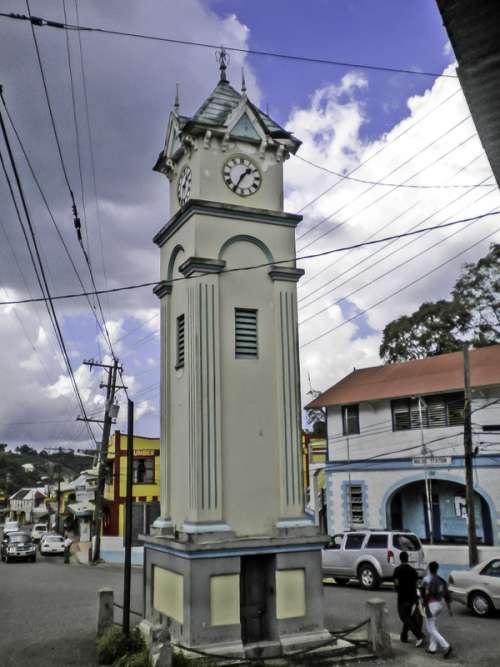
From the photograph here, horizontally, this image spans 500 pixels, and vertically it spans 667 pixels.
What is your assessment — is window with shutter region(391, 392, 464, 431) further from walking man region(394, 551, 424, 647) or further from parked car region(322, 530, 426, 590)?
walking man region(394, 551, 424, 647)

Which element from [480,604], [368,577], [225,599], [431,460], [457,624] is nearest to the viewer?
[225,599]

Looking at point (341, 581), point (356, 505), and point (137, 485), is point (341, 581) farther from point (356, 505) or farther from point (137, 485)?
point (137, 485)

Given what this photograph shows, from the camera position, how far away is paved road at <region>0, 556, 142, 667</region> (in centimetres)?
1252

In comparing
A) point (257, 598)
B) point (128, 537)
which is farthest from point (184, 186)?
point (257, 598)

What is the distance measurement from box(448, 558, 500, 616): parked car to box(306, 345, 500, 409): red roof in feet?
34.6

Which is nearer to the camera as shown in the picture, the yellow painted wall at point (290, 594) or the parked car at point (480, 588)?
the yellow painted wall at point (290, 594)

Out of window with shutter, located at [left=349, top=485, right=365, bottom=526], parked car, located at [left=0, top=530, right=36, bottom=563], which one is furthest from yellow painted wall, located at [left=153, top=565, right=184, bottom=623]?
parked car, located at [left=0, top=530, right=36, bottom=563]

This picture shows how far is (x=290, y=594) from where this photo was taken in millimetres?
12102

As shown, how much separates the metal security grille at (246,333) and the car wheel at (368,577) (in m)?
11.4

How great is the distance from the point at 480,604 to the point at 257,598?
271 inches

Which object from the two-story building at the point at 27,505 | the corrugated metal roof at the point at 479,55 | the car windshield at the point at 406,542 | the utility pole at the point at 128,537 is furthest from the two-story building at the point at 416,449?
the two-story building at the point at 27,505

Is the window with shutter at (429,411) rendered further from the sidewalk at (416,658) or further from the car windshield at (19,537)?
the car windshield at (19,537)

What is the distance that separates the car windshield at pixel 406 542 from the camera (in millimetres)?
21047

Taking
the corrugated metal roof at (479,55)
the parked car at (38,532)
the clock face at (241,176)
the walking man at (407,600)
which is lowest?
the parked car at (38,532)
